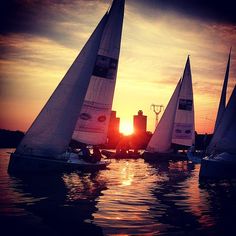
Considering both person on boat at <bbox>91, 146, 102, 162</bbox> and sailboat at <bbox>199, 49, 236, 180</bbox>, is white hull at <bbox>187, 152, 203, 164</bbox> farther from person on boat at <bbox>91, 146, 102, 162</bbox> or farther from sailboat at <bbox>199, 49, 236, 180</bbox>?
person on boat at <bbox>91, 146, 102, 162</bbox>

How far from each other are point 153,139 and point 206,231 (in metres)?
34.4

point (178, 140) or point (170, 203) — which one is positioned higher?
point (178, 140)

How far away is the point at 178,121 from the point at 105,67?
2229cm

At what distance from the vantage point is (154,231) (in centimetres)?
1016

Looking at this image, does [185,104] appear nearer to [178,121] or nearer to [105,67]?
[178,121]

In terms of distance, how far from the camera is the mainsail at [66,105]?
2280 cm

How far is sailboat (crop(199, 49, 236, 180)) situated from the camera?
22656 mm

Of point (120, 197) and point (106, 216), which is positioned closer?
point (106, 216)

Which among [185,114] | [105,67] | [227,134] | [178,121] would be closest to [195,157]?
[178,121]

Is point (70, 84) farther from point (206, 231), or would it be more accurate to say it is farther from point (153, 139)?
point (153, 139)

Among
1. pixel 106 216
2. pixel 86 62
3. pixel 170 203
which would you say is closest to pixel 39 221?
pixel 106 216

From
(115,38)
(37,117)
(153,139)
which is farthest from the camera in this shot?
(153,139)

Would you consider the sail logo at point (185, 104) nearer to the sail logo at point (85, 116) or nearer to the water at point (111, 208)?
the sail logo at point (85, 116)

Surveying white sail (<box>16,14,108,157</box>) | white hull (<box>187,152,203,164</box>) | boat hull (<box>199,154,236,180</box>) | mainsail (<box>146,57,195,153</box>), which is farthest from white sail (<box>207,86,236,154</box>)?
mainsail (<box>146,57,195,153</box>)
